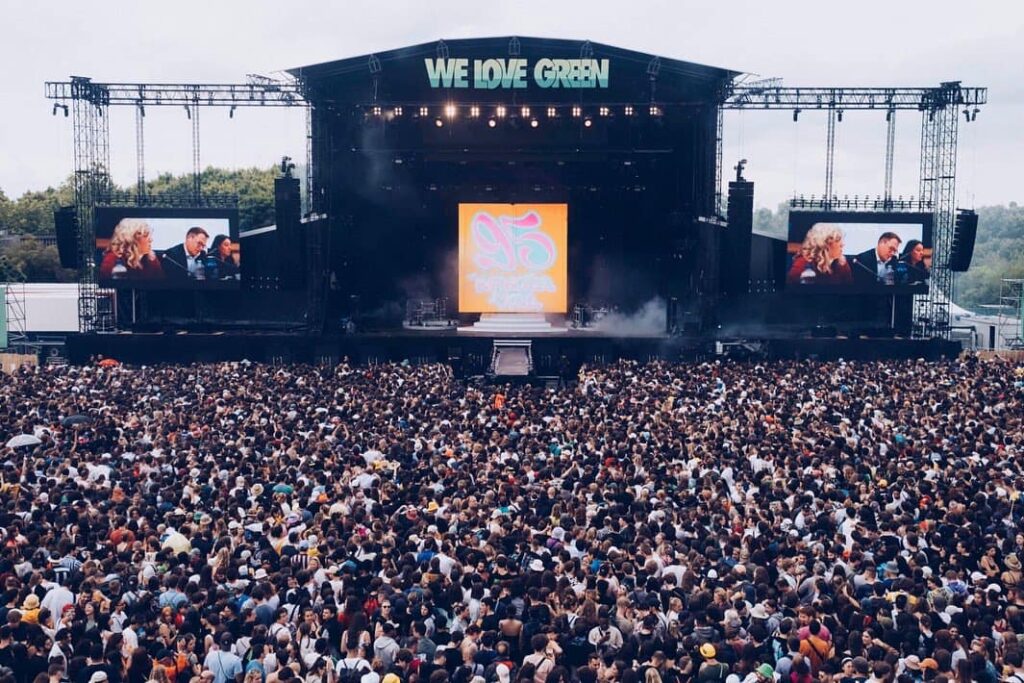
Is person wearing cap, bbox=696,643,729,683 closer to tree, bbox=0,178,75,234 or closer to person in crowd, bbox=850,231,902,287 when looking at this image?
person in crowd, bbox=850,231,902,287

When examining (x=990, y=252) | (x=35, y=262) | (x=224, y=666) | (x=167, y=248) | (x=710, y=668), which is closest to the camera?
(x=710, y=668)

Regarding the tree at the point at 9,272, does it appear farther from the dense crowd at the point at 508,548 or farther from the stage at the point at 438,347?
the dense crowd at the point at 508,548

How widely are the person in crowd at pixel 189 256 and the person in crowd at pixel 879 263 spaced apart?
22.6m

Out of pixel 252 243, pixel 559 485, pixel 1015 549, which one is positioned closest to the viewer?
pixel 1015 549

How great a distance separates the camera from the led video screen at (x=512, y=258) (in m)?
38.3

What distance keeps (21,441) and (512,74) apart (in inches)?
882

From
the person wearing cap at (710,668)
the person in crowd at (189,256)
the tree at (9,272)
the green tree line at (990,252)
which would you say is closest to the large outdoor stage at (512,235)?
the person in crowd at (189,256)

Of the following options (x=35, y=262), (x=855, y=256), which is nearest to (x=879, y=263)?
(x=855, y=256)

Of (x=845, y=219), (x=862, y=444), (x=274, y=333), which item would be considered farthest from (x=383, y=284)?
(x=862, y=444)

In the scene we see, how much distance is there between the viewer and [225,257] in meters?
36.6

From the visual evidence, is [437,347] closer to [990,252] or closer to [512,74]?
[512,74]

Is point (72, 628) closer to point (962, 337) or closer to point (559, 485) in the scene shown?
point (559, 485)

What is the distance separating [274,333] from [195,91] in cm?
861

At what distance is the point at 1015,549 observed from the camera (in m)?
11.8
